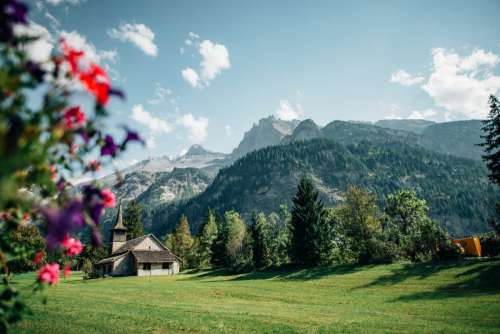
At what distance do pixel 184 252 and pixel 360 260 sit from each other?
172 ft

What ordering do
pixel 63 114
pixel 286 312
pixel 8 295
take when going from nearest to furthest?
pixel 63 114, pixel 8 295, pixel 286 312

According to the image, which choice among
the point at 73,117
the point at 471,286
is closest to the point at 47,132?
the point at 73,117

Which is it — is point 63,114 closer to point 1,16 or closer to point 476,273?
point 1,16

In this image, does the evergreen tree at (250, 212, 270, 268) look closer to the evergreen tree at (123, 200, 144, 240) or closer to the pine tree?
the pine tree

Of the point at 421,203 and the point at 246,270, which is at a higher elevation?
the point at 421,203

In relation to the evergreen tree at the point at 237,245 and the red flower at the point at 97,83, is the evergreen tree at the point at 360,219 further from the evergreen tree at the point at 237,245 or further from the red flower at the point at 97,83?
the red flower at the point at 97,83

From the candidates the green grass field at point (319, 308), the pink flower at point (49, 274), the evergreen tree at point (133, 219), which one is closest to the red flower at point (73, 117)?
the pink flower at point (49, 274)

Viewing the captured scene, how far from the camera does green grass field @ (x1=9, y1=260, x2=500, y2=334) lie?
49.8ft

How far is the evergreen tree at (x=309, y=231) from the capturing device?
50719 mm

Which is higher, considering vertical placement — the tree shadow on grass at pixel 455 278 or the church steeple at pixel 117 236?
the church steeple at pixel 117 236

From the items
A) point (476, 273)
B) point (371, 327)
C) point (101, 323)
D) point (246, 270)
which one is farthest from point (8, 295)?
point (246, 270)

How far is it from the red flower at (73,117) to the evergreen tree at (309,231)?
166ft

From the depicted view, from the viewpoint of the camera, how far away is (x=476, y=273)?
103 ft

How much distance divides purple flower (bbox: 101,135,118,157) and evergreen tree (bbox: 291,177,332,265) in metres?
50.1
